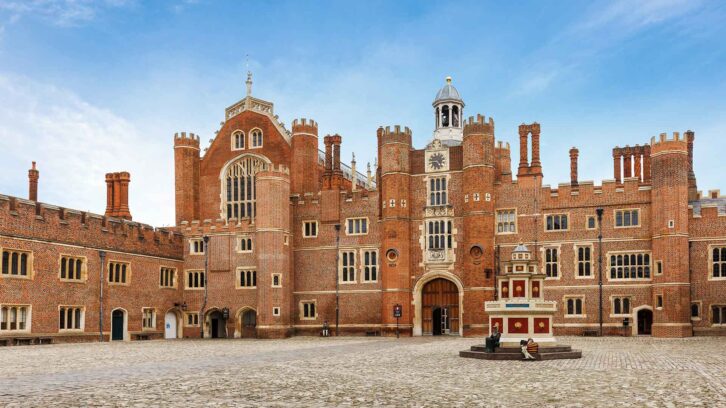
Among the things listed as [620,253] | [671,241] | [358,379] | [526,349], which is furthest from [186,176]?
[358,379]

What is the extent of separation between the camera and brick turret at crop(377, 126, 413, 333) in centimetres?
5450

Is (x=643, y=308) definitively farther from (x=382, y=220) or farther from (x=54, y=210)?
(x=54, y=210)

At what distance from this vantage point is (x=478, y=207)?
2082 inches

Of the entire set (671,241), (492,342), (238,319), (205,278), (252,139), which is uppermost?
(252,139)

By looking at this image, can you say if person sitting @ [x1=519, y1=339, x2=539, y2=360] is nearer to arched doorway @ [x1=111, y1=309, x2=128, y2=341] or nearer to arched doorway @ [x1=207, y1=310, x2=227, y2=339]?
arched doorway @ [x1=111, y1=309, x2=128, y2=341]

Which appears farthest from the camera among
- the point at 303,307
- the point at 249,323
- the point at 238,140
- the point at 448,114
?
the point at 238,140

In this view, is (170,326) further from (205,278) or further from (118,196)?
(118,196)

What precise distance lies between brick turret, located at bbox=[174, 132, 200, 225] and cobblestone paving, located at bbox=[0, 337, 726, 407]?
2862cm

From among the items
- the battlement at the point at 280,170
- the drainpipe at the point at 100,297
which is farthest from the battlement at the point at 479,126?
the drainpipe at the point at 100,297

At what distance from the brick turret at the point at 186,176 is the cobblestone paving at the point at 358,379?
28.6 meters

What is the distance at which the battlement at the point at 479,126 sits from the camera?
2088 inches

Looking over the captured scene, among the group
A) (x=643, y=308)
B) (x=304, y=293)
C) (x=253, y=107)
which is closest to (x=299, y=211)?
(x=304, y=293)

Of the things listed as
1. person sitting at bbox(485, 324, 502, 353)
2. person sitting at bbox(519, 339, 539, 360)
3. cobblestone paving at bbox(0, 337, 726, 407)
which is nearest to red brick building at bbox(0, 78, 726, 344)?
cobblestone paving at bbox(0, 337, 726, 407)

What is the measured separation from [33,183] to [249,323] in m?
17.5
